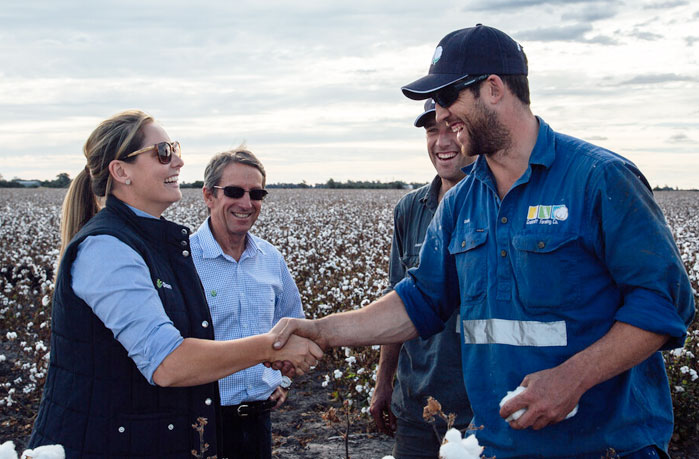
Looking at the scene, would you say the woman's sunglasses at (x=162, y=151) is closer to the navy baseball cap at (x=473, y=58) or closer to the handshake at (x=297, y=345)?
the handshake at (x=297, y=345)

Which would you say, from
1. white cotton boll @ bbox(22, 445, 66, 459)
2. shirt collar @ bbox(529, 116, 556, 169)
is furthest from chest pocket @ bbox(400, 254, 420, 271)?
white cotton boll @ bbox(22, 445, 66, 459)

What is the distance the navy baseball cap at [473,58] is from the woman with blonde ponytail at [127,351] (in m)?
1.33

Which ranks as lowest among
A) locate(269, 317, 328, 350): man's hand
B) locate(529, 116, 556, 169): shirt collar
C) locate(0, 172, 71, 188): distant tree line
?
locate(269, 317, 328, 350): man's hand

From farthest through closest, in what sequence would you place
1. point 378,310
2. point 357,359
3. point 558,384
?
point 357,359
point 378,310
point 558,384

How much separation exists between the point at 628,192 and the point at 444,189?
1.66 metres

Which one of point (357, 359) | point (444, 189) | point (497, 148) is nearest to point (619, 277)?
point (497, 148)

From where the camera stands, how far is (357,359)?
7.90m

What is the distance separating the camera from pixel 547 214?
2.56m

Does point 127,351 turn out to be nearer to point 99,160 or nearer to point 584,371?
→ point 99,160

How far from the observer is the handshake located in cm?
335

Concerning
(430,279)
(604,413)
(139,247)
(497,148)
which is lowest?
(604,413)

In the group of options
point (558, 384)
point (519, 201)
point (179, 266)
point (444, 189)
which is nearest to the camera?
point (558, 384)

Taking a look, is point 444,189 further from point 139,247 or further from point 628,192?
point 139,247

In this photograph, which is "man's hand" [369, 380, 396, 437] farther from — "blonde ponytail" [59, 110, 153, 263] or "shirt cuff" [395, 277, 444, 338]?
"blonde ponytail" [59, 110, 153, 263]
